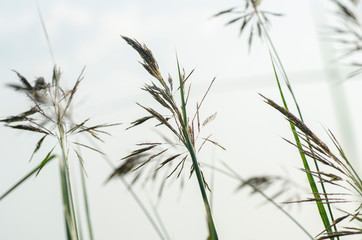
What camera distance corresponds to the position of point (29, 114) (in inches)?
64.6

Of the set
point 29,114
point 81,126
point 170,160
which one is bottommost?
point 170,160

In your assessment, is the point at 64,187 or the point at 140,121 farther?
the point at 140,121

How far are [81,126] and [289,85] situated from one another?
864mm

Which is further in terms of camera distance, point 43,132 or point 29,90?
point 29,90

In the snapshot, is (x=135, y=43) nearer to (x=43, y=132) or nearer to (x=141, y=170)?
(x=141, y=170)

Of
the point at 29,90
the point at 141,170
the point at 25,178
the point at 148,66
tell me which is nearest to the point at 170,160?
the point at 141,170

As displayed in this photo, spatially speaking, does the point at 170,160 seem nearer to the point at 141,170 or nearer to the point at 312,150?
the point at 141,170

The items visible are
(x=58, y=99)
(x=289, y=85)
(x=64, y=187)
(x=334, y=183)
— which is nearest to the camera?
(x=64, y=187)

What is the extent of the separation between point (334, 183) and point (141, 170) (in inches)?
24.5

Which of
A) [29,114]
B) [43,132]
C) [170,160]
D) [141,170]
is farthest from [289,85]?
[29,114]

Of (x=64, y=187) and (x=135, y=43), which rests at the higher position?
(x=135, y=43)

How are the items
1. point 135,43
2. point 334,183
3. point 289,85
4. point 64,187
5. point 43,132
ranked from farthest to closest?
point 43,132 → point 289,85 → point 135,43 → point 334,183 → point 64,187

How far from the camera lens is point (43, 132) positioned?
1.55 metres

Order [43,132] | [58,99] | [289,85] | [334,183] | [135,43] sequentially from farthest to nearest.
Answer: [58,99], [43,132], [289,85], [135,43], [334,183]
